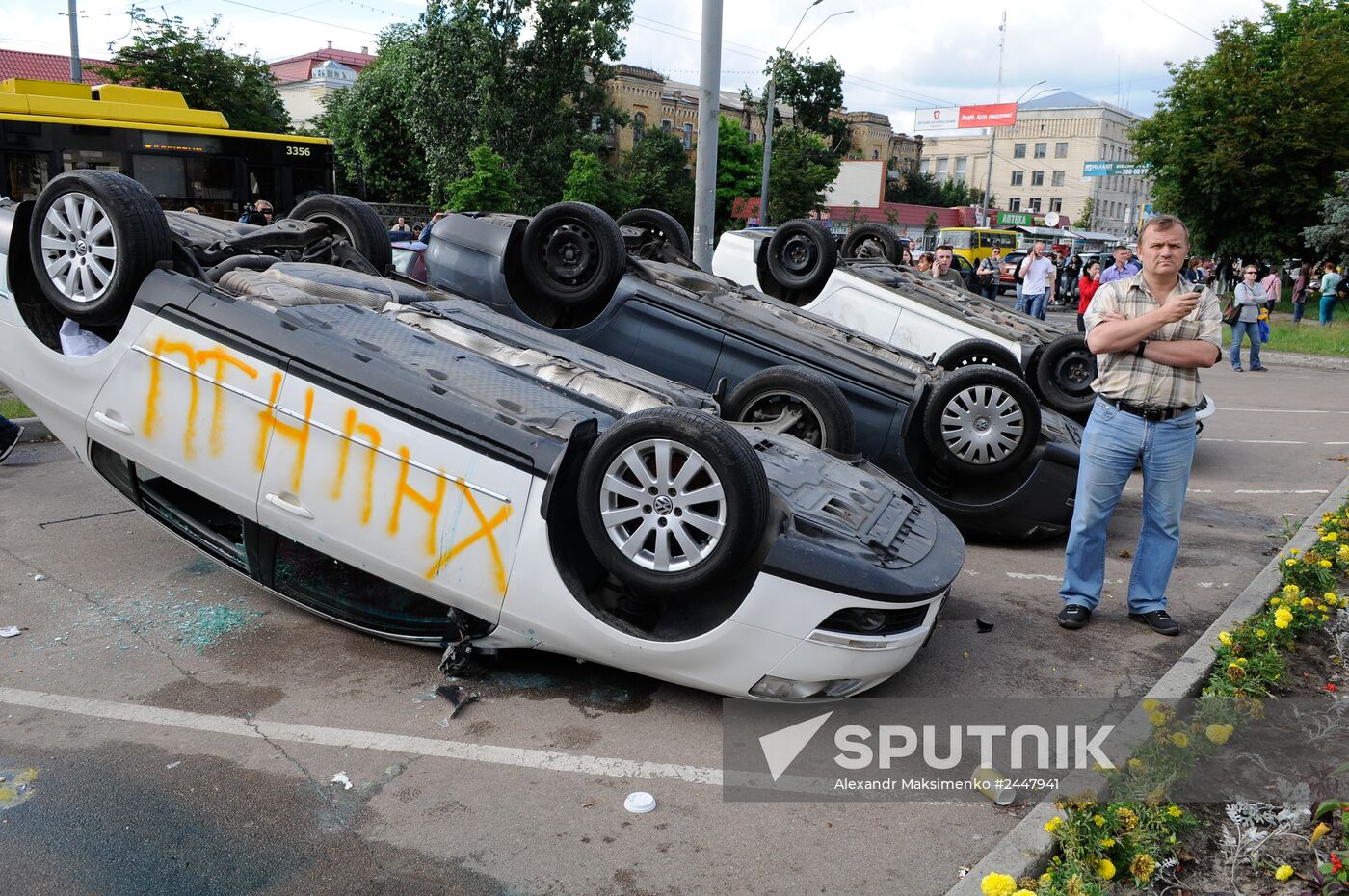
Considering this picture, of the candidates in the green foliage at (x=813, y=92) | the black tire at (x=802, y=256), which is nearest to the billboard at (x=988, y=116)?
the green foliage at (x=813, y=92)

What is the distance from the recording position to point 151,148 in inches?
642

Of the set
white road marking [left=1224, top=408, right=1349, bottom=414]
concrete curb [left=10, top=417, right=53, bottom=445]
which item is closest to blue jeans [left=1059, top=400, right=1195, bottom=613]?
concrete curb [left=10, top=417, right=53, bottom=445]

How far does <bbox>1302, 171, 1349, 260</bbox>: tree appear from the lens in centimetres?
2194

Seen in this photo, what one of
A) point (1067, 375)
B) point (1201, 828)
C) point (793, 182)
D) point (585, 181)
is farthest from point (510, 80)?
point (1201, 828)

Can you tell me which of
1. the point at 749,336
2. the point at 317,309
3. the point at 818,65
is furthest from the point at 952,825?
the point at 818,65

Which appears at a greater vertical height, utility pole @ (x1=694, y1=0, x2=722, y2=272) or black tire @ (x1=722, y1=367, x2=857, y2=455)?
utility pole @ (x1=694, y1=0, x2=722, y2=272)

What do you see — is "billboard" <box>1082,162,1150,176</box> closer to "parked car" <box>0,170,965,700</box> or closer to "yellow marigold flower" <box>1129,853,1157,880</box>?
"parked car" <box>0,170,965,700</box>

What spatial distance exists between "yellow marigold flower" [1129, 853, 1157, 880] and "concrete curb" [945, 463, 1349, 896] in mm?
219

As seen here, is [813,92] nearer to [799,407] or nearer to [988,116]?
[988,116]

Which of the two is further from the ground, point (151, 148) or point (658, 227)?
point (151, 148)

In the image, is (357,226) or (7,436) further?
(7,436)

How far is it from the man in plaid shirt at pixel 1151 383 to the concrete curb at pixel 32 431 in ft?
23.4

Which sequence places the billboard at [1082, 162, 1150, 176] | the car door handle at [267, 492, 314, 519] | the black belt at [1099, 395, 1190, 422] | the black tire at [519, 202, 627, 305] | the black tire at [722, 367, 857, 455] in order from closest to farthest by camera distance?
the car door handle at [267, 492, 314, 519]
the black belt at [1099, 395, 1190, 422]
the black tire at [722, 367, 857, 455]
the black tire at [519, 202, 627, 305]
the billboard at [1082, 162, 1150, 176]

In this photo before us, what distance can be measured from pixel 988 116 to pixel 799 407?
300 feet
